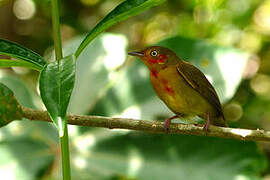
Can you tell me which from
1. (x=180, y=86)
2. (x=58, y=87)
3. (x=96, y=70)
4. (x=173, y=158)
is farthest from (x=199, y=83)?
(x=58, y=87)

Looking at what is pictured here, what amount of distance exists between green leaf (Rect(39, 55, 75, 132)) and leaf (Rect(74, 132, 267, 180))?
217 cm

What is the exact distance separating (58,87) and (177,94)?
1.84 m

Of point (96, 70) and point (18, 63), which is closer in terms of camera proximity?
point (18, 63)

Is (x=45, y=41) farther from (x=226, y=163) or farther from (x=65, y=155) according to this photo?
(x=65, y=155)

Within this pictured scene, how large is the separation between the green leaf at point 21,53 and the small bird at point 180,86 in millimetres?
1554

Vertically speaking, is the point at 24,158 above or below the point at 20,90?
below

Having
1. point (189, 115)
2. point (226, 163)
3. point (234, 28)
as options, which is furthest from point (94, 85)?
point (234, 28)

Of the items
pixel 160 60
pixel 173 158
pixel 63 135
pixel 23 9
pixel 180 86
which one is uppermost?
pixel 23 9

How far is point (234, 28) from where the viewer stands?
509cm

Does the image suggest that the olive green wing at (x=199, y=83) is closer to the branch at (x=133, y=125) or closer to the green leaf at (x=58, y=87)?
the branch at (x=133, y=125)

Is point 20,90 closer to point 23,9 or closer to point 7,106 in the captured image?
point 23,9

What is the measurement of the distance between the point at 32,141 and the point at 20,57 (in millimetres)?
2155

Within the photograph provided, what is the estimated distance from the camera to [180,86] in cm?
300

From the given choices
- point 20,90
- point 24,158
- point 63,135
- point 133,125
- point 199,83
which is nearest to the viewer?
point 63,135
